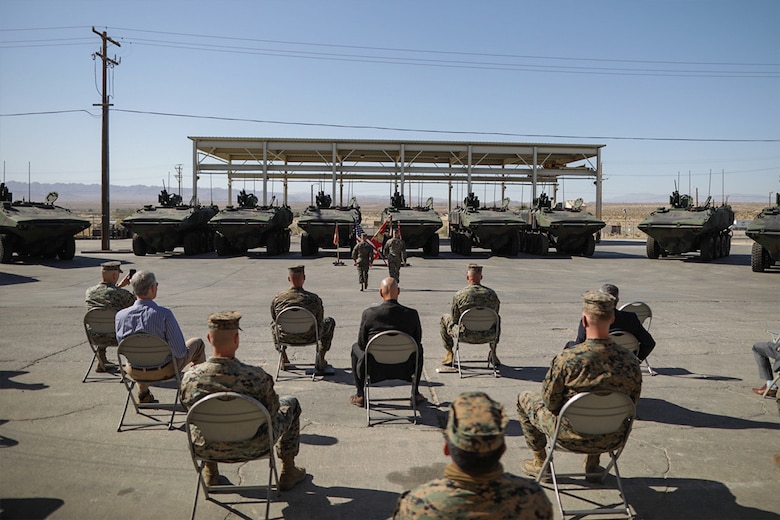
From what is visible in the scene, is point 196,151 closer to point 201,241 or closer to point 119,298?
point 201,241

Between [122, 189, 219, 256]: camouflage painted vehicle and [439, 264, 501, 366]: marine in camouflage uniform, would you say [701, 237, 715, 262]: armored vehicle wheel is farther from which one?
[439, 264, 501, 366]: marine in camouflage uniform

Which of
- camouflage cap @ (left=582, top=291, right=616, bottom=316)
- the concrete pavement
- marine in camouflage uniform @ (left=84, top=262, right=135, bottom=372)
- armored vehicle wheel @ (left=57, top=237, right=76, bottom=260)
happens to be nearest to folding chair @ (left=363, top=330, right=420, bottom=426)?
the concrete pavement

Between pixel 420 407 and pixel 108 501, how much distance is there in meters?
2.80

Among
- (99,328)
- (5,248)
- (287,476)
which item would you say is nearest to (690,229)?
(99,328)

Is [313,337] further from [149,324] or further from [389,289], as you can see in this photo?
[149,324]

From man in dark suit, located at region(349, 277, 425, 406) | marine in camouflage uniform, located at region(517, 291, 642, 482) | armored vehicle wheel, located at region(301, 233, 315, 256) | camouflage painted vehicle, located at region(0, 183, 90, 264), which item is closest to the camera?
marine in camouflage uniform, located at region(517, 291, 642, 482)

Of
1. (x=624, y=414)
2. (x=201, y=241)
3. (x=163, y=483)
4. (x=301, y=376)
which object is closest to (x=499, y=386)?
(x=301, y=376)

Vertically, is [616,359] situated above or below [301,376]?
above

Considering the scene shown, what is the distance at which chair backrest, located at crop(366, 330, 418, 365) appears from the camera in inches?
215

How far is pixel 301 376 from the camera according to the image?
702 cm

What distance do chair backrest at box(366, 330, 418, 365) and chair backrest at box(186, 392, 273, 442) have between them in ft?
5.93

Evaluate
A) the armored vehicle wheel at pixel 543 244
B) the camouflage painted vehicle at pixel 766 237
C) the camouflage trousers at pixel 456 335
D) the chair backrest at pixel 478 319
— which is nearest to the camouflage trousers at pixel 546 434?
the chair backrest at pixel 478 319

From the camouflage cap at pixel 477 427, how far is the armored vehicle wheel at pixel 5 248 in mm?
21329

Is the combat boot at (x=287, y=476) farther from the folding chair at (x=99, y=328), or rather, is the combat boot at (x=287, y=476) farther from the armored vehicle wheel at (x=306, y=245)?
the armored vehicle wheel at (x=306, y=245)
